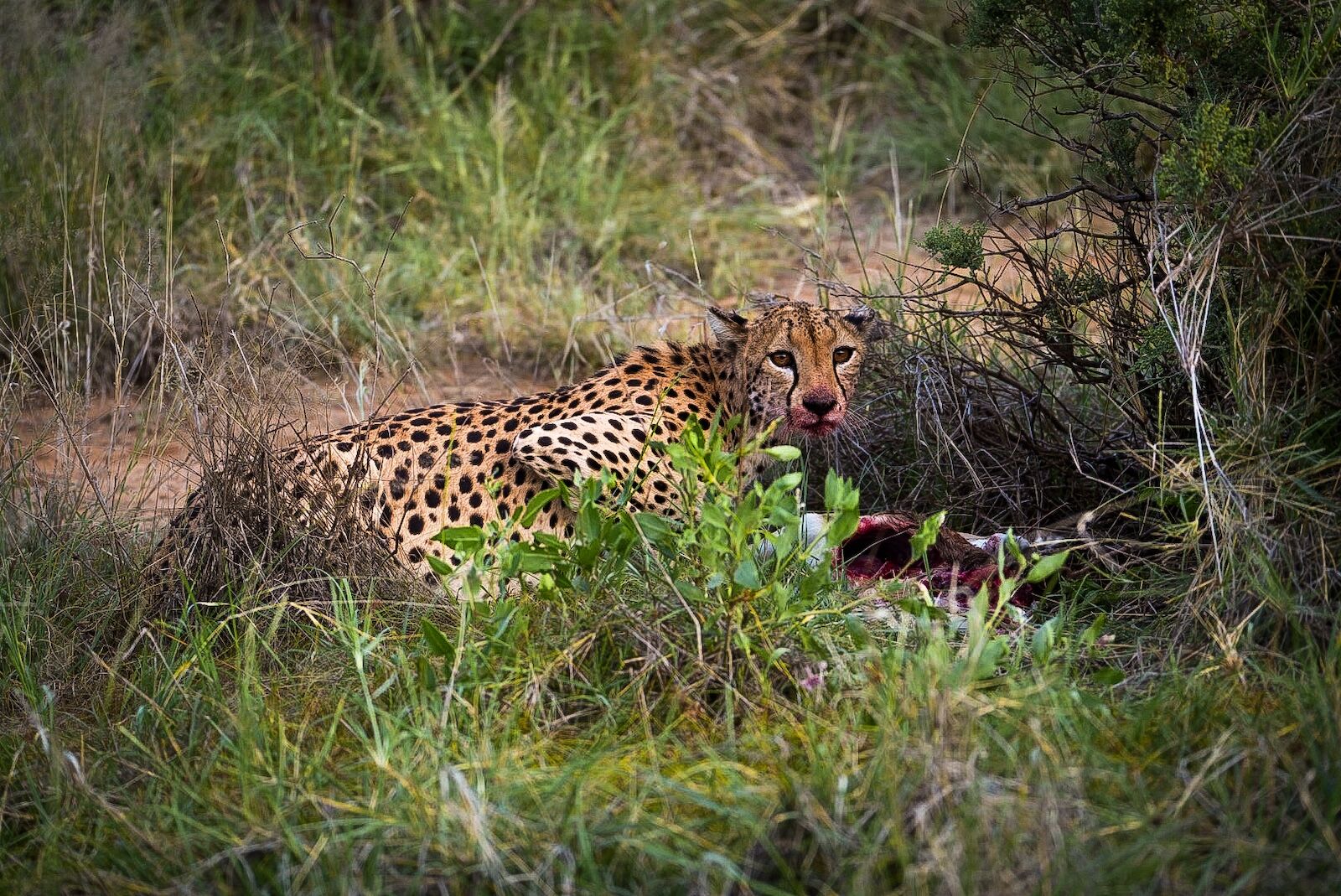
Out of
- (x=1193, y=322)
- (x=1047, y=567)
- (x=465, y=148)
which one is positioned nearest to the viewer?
(x=1047, y=567)

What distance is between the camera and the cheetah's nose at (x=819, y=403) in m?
4.29

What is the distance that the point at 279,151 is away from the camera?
273 inches

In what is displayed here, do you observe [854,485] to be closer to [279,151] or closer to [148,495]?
[148,495]

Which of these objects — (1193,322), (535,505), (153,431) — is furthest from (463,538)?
(153,431)

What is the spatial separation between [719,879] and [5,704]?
1986mm

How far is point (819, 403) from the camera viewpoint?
430 centimetres

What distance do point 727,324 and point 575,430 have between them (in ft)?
1.94

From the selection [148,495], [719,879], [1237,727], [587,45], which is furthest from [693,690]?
[587,45]

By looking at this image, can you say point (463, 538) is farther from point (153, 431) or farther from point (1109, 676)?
point (153, 431)

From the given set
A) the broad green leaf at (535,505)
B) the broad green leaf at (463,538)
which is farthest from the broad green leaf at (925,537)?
the broad green leaf at (463,538)

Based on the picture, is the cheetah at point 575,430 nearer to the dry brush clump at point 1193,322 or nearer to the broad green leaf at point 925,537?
the dry brush clump at point 1193,322

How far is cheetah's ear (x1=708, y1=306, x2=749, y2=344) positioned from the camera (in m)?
4.47

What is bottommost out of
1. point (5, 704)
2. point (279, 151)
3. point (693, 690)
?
point (5, 704)

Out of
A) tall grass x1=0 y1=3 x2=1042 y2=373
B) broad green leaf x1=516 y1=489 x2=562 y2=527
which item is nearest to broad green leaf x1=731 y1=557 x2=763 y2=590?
broad green leaf x1=516 y1=489 x2=562 y2=527
